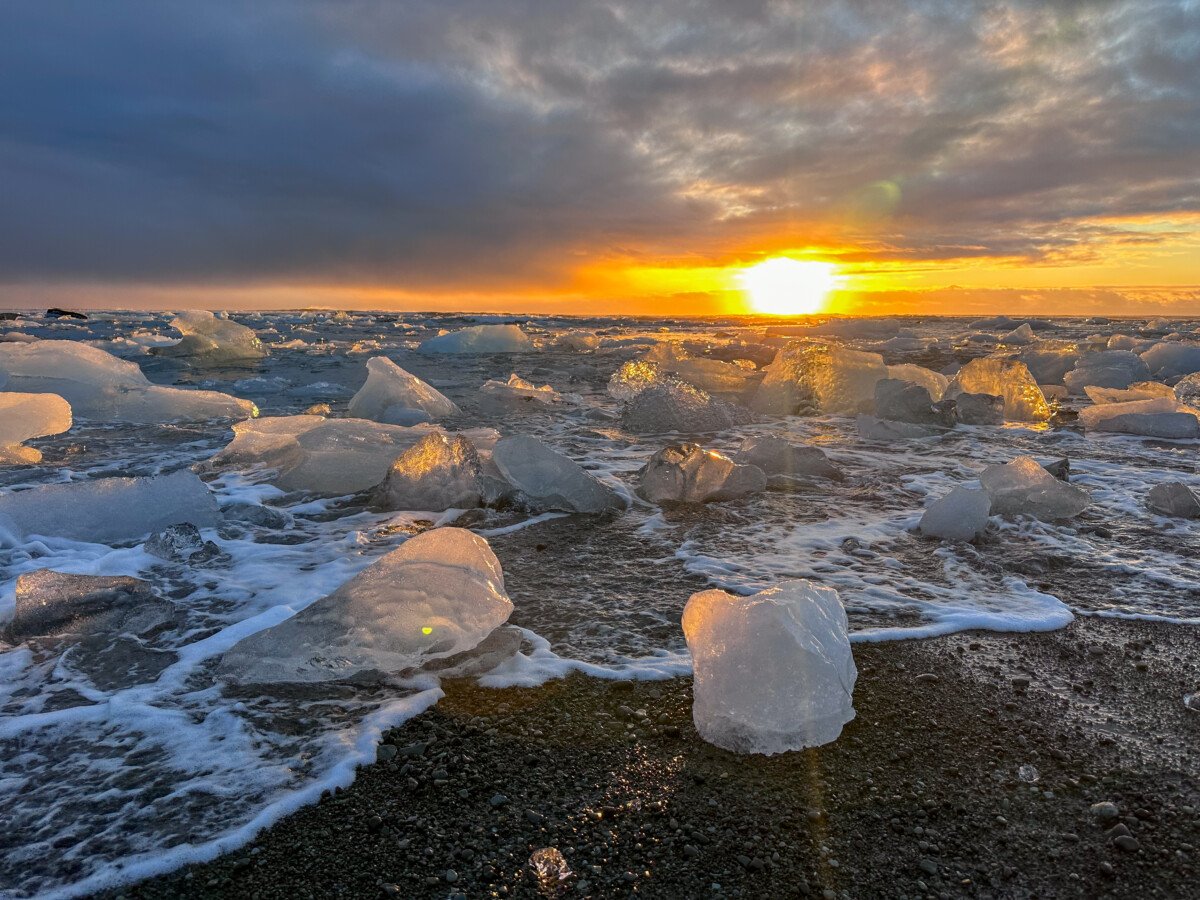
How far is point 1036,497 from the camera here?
11.1 feet

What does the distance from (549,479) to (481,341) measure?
40.2 feet

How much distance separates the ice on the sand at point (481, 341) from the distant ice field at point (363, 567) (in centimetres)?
1014

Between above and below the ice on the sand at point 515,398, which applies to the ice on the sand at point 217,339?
above

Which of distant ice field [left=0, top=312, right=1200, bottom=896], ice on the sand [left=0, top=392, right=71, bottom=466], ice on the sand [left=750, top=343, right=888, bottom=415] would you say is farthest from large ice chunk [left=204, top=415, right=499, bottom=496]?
ice on the sand [left=750, top=343, right=888, bottom=415]

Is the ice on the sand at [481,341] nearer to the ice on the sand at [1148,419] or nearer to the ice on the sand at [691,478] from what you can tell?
the ice on the sand at [1148,419]

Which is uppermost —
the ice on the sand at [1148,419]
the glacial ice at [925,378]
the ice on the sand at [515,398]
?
the glacial ice at [925,378]

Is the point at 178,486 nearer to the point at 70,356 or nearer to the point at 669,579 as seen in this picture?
the point at 669,579

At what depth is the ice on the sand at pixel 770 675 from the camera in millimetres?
1642

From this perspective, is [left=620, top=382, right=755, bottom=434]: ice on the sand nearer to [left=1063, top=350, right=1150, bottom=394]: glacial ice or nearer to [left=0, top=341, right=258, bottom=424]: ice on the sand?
[left=0, top=341, right=258, bottom=424]: ice on the sand

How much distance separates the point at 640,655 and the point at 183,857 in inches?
46.1

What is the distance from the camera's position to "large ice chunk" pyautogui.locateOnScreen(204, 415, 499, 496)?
13.3 ft

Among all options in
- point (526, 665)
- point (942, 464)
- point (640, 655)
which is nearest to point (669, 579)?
point (640, 655)

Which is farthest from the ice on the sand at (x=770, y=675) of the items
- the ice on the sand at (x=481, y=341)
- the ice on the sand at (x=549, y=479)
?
the ice on the sand at (x=481, y=341)

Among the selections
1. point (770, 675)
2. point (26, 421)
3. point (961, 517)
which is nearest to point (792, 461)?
point (961, 517)
